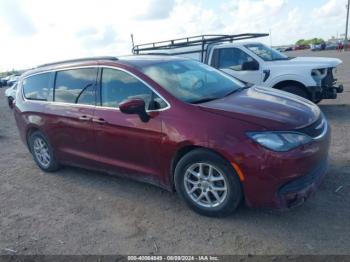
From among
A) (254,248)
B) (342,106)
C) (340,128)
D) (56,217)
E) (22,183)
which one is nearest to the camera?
(254,248)

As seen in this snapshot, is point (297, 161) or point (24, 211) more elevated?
point (297, 161)

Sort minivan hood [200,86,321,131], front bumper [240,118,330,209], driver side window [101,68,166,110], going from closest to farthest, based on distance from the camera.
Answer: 1. front bumper [240,118,330,209]
2. minivan hood [200,86,321,131]
3. driver side window [101,68,166,110]

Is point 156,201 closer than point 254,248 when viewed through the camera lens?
No

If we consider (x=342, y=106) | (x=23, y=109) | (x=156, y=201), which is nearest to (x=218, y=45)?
(x=342, y=106)

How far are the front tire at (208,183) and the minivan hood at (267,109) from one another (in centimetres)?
50

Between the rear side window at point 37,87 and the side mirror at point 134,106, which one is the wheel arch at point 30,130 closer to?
the rear side window at point 37,87

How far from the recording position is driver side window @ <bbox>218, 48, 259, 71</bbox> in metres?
8.80

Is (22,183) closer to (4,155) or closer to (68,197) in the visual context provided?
(68,197)

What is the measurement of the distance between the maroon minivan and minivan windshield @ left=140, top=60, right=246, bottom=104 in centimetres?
1

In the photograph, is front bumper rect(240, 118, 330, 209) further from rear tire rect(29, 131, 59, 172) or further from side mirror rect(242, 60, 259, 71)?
side mirror rect(242, 60, 259, 71)

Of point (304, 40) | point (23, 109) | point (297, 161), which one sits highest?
point (23, 109)

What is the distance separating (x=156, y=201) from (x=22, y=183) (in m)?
2.46

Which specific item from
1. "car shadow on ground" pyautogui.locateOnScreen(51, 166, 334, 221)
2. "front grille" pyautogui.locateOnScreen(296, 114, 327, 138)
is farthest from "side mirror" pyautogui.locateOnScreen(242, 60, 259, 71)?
"front grille" pyautogui.locateOnScreen(296, 114, 327, 138)

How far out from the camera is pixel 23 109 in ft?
19.7
